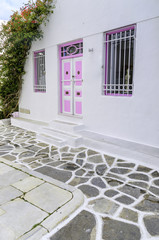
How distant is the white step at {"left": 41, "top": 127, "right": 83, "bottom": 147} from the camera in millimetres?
5480

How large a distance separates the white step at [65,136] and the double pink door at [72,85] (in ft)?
2.90

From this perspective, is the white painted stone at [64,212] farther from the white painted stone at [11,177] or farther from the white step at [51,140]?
the white step at [51,140]

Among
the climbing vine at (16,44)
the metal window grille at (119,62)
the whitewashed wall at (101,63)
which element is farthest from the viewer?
the climbing vine at (16,44)

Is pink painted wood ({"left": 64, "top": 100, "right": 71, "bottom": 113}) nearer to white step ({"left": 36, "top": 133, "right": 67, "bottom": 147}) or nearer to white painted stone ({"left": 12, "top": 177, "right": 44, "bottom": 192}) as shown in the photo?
white step ({"left": 36, "top": 133, "right": 67, "bottom": 147})

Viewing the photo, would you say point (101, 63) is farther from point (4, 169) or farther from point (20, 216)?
point (20, 216)

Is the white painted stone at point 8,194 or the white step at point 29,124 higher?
the white step at point 29,124

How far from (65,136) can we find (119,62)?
2.69 metres

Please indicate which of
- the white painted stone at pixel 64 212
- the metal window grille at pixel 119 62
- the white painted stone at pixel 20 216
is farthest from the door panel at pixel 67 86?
the white painted stone at pixel 20 216

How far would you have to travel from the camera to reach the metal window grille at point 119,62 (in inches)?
185

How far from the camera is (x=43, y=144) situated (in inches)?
229

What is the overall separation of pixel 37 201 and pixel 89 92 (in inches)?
140

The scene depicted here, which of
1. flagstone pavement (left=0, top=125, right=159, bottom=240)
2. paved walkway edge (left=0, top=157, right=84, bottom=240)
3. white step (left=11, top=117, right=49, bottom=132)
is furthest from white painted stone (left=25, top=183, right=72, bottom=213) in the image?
white step (left=11, top=117, right=49, bottom=132)

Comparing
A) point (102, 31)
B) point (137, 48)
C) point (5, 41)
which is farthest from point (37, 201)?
point (5, 41)

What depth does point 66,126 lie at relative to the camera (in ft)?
19.7
